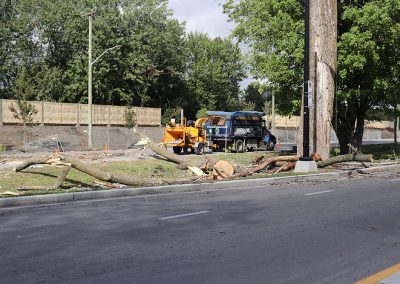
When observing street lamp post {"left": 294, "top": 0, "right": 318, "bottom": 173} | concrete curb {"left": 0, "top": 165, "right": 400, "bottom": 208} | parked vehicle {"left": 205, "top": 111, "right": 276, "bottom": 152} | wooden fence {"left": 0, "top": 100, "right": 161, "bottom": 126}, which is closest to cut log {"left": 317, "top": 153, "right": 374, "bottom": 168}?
concrete curb {"left": 0, "top": 165, "right": 400, "bottom": 208}

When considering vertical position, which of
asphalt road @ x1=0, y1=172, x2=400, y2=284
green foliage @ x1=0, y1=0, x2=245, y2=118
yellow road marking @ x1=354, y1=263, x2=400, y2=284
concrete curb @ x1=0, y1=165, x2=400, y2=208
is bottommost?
yellow road marking @ x1=354, y1=263, x2=400, y2=284

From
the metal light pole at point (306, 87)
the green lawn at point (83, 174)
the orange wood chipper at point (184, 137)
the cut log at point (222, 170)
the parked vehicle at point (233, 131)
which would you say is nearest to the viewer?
the green lawn at point (83, 174)

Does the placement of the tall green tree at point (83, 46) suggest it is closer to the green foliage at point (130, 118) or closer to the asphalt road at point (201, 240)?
the green foliage at point (130, 118)

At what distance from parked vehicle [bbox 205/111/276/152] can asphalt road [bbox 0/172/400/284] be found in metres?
A: 23.3

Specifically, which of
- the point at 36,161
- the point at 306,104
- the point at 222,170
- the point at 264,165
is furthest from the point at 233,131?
the point at 36,161

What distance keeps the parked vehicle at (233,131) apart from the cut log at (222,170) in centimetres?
1639

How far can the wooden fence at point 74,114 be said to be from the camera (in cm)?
4234

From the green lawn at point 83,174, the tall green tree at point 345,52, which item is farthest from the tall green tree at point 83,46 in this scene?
the green lawn at point 83,174

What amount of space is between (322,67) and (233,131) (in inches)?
561

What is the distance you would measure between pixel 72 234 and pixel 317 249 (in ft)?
12.4

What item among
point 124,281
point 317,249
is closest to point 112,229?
point 124,281

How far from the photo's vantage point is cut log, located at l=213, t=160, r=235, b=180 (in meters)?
17.2

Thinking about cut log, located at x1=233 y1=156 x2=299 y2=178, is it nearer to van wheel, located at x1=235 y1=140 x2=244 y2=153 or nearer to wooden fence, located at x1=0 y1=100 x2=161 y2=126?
van wheel, located at x1=235 y1=140 x2=244 y2=153

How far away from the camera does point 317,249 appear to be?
7043 mm
